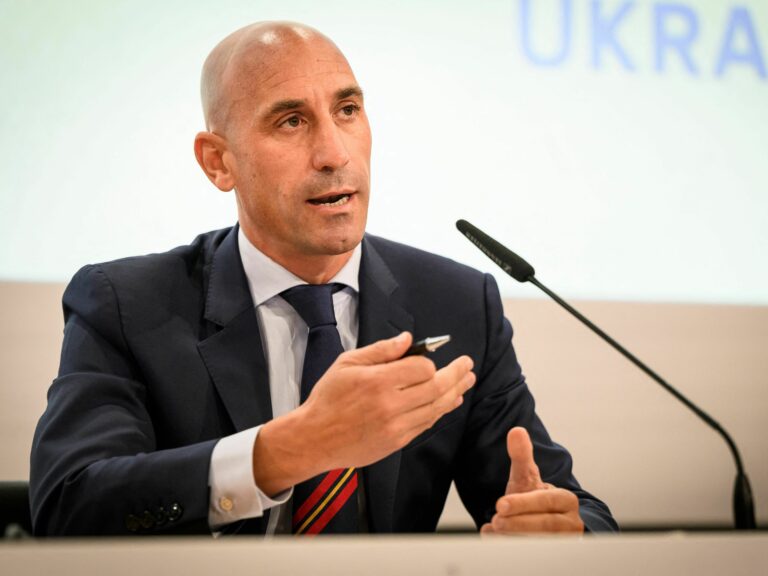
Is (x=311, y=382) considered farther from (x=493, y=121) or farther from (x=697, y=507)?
(x=697, y=507)

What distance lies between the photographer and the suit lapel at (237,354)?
1.73 meters

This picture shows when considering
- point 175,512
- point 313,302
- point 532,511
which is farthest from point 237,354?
point 532,511

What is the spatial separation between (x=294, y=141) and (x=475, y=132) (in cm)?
95

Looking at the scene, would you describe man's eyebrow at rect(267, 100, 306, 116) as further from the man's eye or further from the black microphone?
the black microphone

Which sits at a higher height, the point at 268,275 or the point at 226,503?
the point at 268,275

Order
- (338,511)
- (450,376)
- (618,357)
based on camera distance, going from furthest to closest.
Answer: (618,357)
(338,511)
(450,376)

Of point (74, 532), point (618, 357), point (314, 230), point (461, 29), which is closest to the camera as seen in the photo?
point (74, 532)

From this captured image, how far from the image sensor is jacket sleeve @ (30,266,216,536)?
4.82ft

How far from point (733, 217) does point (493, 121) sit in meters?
0.81

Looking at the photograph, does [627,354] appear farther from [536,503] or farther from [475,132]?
[475,132]

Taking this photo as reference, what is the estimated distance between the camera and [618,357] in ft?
9.47

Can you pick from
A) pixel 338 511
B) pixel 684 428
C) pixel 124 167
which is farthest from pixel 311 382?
pixel 684 428

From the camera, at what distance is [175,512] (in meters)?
1.46

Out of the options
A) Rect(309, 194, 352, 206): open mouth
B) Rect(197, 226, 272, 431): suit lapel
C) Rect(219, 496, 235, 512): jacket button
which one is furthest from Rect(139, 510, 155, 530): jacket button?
Rect(309, 194, 352, 206): open mouth
